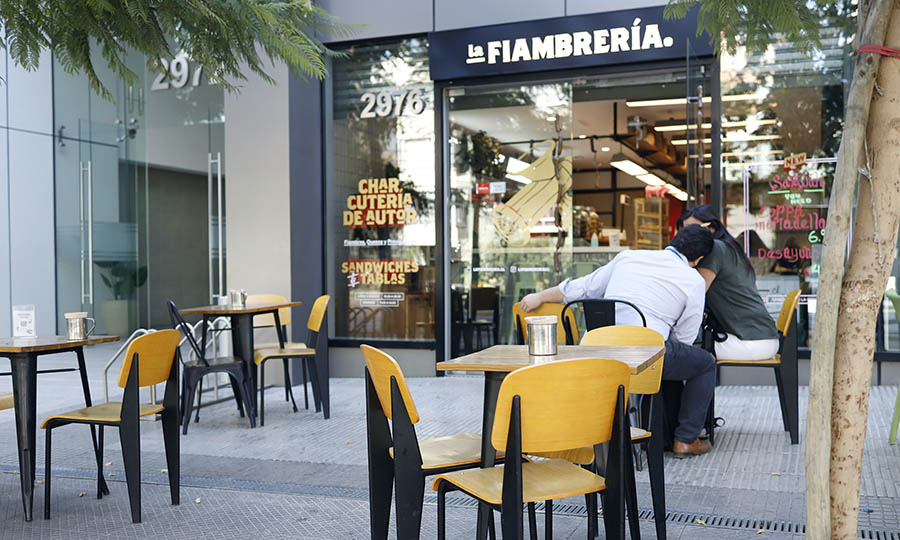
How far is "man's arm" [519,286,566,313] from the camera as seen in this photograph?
536 centimetres

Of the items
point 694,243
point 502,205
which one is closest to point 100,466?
point 694,243

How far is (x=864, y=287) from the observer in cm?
198

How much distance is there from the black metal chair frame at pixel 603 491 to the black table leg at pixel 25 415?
2310 mm

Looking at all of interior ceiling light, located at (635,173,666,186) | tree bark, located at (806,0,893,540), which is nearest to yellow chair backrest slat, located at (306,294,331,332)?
tree bark, located at (806,0,893,540)

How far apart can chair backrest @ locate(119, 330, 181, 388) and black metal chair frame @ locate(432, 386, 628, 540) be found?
187 cm

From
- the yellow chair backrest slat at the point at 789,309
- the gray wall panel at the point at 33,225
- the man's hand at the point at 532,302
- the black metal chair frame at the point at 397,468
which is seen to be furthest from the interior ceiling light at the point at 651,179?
the black metal chair frame at the point at 397,468

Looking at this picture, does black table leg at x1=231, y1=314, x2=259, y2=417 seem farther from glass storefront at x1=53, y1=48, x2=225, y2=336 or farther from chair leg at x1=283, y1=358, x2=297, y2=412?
glass storefront at x1=53, y1=48, x2=225, y2=336

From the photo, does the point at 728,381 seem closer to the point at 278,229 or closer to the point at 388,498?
the point at 278,229

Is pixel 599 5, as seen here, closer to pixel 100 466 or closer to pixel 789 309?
pixel 789 309

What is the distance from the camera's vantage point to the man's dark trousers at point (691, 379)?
4586 millimetres

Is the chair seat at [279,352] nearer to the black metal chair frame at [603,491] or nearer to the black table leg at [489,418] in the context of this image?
the black table leg at [489,418]

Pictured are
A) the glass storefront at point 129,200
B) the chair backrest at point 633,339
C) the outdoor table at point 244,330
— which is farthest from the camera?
the glass storefront at point 129,200

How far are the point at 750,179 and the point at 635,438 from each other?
4.91 m

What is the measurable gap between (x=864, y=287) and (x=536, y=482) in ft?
3.69
